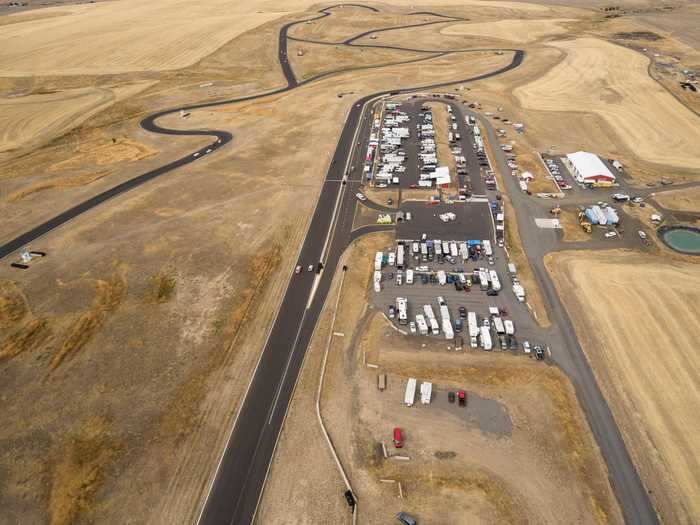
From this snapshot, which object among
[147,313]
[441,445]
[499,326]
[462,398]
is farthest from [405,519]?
[147,313]

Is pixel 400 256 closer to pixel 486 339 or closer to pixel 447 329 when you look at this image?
Answer: pixel 447 329

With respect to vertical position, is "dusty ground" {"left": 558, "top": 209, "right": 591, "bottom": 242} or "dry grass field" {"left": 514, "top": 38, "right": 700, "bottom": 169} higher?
"dry grass field" {"left": 514, "top": 38, "right": 700, "bottom": 169}

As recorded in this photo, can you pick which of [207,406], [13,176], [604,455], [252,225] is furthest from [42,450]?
[13,176]

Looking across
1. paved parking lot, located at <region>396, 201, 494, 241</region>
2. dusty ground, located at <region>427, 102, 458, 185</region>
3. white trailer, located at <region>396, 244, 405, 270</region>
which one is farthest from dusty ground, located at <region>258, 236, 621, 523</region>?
dusty ground, located at <region>427, 102, 458, 185</region>

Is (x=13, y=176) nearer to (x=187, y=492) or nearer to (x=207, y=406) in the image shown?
(x=207, y=406)

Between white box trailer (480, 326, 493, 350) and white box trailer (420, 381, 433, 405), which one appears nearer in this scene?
white box trailer (420, 381, 433, 405)

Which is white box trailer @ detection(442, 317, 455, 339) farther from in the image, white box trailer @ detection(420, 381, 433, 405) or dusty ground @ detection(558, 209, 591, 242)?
dusty ground @ detection(558, 209, 591, 242)
